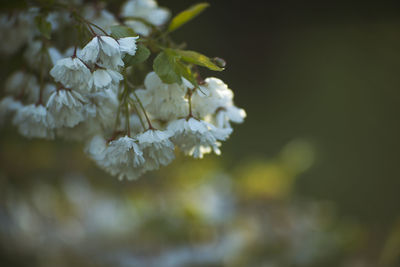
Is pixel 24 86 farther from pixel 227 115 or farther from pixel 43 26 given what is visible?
pixel 227 115

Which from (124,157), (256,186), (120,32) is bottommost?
(124,157)

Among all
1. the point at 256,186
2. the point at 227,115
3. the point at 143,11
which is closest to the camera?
the point at 227,115

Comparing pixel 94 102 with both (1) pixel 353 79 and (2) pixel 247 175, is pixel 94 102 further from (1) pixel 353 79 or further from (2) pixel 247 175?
(1) pixel 353 79

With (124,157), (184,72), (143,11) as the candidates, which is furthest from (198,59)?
(143,11)

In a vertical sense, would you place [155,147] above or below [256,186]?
below

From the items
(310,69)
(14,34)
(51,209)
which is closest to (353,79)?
(310,69)

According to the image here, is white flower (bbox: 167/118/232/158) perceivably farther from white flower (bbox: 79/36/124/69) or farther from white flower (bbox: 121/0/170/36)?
white flower (bbox: 121/0/170/36)
